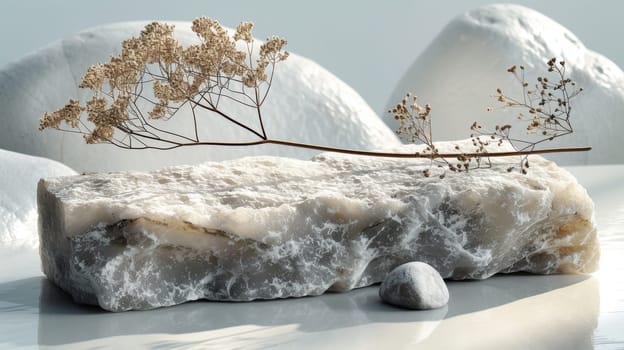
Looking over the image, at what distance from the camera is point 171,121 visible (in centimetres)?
262

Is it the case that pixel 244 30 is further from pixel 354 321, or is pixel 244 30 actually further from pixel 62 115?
pixel 354 321

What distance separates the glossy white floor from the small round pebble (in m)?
0.02

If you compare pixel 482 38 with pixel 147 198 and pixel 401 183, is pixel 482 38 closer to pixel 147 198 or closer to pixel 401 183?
pixel 401 183

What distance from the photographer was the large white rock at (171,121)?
102 inches

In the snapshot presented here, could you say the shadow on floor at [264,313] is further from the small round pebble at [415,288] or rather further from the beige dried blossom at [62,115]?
the beige dried blossom at [62,115]

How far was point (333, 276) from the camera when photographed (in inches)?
51.8

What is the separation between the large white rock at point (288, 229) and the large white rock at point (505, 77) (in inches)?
89.4

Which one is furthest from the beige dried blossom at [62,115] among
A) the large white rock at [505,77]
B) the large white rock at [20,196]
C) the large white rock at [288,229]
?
the large white rock at [505,77]

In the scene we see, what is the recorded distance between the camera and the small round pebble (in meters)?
1.22

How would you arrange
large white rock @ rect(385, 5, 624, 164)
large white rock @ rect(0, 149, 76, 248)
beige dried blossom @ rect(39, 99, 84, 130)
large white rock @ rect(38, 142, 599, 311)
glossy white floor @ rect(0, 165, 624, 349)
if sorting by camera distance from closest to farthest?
glossy white floor @ rect(0, 165, 624, 349) → large white rock @ rect(38, 142, 599, 311) → beige dried blossom @ rect(39, 99, 84, 130) → large white rock @ rect(0, 149, 76, 248) → large white rock @ rect(385, 5, 624, 164)

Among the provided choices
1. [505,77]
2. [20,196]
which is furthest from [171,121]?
[505,77]

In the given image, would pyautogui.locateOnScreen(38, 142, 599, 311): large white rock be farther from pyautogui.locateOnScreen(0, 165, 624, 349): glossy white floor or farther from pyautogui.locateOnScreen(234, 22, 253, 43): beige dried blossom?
pyautogui.locateOnScreen(234, 22, 253, 43): beige dried blossom

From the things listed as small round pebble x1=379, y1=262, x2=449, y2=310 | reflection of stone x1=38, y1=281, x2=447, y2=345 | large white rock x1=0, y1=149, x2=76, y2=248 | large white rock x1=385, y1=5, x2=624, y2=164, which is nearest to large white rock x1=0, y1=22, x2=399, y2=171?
large white rock x1=0, y1=149, x2=76, y2=248

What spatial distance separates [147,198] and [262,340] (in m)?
0.32
